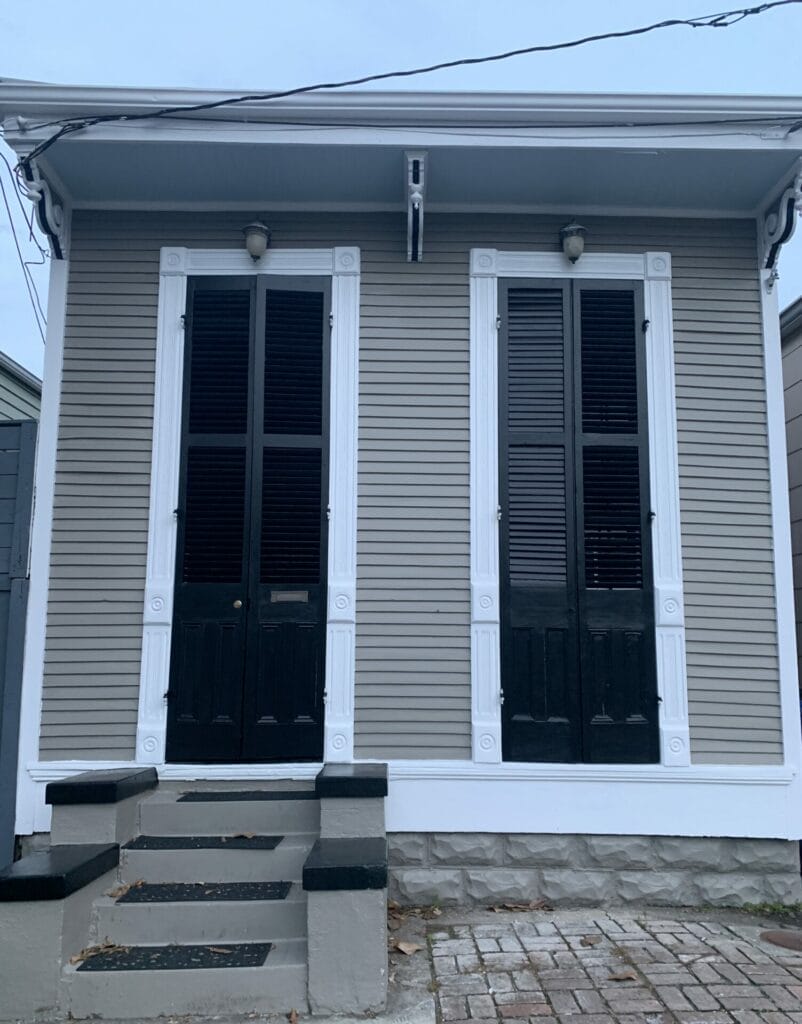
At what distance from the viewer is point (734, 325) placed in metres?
4.88

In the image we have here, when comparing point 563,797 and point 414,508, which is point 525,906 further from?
point 414,508

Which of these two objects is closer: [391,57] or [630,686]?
[630,686]

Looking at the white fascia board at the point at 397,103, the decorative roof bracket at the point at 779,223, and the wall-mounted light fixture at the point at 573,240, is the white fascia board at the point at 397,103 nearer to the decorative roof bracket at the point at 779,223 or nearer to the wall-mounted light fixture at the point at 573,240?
the decorative roof bracket at the point at 779,223

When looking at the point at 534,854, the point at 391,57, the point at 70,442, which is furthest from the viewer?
the point at 391,57

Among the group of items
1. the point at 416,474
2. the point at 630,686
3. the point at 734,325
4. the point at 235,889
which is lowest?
the point at 235,889

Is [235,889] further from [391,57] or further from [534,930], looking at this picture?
[391,57]

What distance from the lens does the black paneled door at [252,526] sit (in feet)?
14.8

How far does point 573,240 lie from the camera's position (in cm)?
481

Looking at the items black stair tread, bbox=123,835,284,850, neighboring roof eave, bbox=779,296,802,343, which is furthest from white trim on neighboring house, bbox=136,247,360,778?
neighboring roof eave, bbox=779,296,802,343

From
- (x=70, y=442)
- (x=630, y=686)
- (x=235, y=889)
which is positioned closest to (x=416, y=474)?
(x=630, y=686)

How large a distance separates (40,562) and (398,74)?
10.4 feet

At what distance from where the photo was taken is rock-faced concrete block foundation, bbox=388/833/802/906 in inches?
171

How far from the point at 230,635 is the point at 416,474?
4.38ft

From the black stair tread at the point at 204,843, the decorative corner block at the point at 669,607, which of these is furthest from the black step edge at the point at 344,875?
the decorative corner block at the point at 669,607
